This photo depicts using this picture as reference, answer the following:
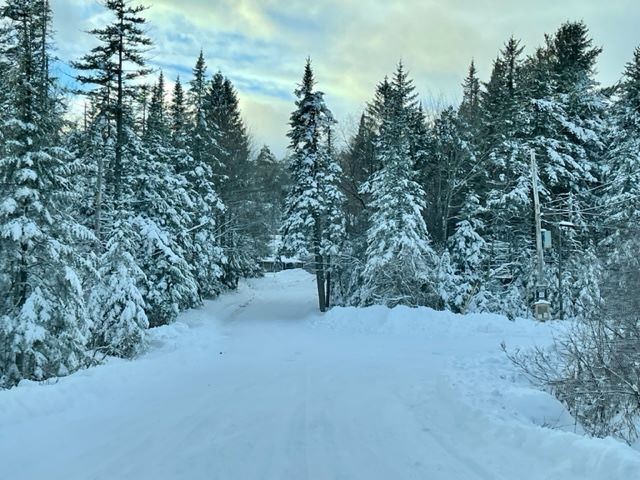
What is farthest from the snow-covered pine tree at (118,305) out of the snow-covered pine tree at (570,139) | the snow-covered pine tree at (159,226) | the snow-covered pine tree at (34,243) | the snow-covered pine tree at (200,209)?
the snow-covered pine tree at (570,139)

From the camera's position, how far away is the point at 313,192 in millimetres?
27641

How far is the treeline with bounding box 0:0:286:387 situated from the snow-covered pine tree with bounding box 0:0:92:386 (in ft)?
0.10

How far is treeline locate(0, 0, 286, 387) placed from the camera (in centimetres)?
1131

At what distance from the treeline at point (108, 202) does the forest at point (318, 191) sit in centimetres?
8

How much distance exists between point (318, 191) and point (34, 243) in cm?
1790

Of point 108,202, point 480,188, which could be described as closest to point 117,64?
point 108,202

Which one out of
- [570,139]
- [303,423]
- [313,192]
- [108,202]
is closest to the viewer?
[303,423]

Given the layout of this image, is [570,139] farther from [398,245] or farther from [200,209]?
[200,209]

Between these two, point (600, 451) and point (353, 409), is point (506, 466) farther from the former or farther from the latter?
point (353, 409)

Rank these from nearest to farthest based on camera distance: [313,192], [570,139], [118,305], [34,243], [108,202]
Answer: [34,243]
[118,305]
[108,202]
[313,192]
[570,139]

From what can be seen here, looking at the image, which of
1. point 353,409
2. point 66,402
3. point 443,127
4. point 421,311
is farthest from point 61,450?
point 443,127

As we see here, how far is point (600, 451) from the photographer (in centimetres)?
440

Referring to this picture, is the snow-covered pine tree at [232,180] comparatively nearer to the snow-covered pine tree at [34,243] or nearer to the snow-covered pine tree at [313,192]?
the snow-covered pine tree at [313,192]

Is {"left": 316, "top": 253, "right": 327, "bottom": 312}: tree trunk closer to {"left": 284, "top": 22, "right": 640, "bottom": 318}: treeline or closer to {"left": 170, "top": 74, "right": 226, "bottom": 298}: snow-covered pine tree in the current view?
{"left": 284, "top": 22, "right": 640, "bottom": 318}: treeline
